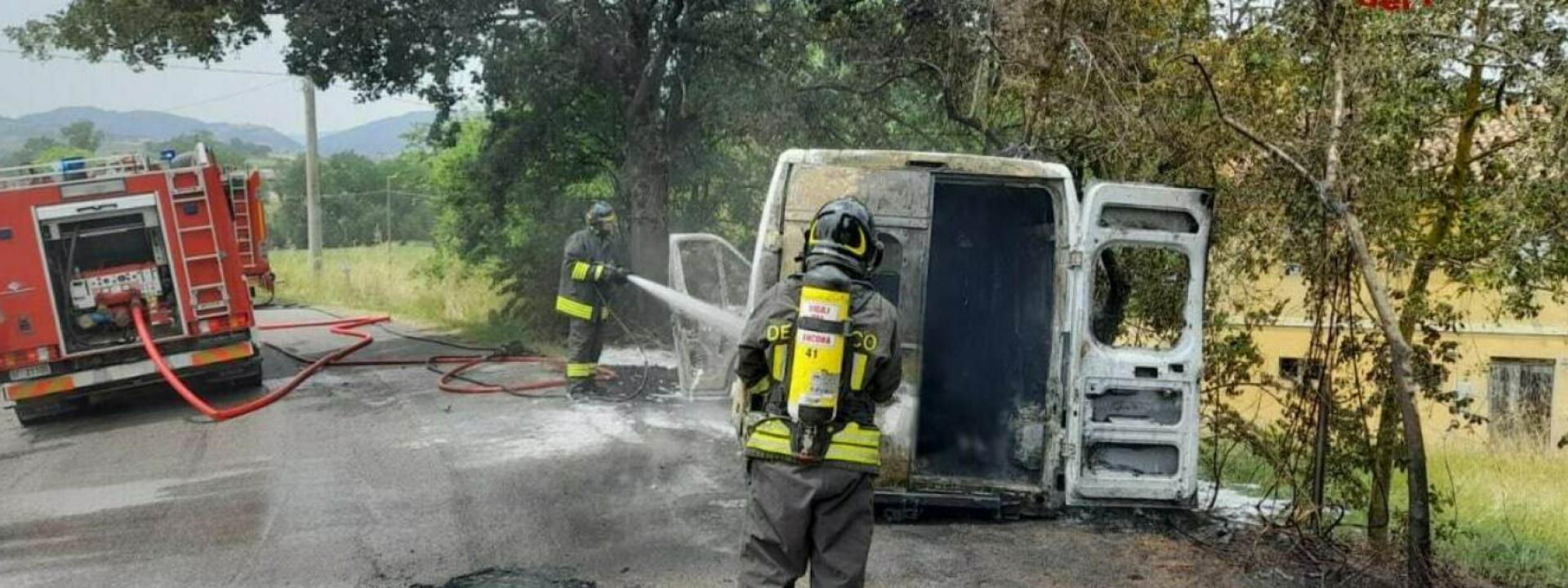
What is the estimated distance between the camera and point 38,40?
13.1m

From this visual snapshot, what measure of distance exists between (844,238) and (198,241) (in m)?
8.20

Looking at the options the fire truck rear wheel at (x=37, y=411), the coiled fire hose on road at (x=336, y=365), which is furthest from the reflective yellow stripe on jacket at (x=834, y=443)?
the fire truck rear wheel at (x=37, y=411)

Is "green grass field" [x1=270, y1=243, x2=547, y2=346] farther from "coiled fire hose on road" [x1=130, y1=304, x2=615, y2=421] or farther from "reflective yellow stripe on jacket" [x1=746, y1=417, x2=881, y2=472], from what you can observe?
"reflective yellow stripe on jacket" [x1=746, y1=417, x2=881, y2=472]

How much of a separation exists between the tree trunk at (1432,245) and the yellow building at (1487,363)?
6.3 inches

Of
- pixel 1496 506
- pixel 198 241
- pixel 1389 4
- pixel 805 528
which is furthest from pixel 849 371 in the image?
pixel 198 241

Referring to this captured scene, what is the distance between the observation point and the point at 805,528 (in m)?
3.99

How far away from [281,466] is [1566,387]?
21.1 m

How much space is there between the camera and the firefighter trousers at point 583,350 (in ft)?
32.7

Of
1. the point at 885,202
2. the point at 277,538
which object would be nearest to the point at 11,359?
the point at 277,538

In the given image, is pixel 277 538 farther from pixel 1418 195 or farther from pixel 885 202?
pixel 1418 195

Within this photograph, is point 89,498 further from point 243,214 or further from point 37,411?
point 243,214

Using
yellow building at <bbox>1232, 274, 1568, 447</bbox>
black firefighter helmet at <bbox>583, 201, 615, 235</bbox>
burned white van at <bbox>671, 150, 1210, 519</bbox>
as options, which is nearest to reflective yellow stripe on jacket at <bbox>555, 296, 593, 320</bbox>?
black firefighter helmet at <bbox>583, 201, 615, 235</bbox>

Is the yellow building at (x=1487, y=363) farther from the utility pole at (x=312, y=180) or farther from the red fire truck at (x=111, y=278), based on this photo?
the utility pole at (x=312, y=180)

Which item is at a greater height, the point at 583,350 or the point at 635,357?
the point at 583,350
